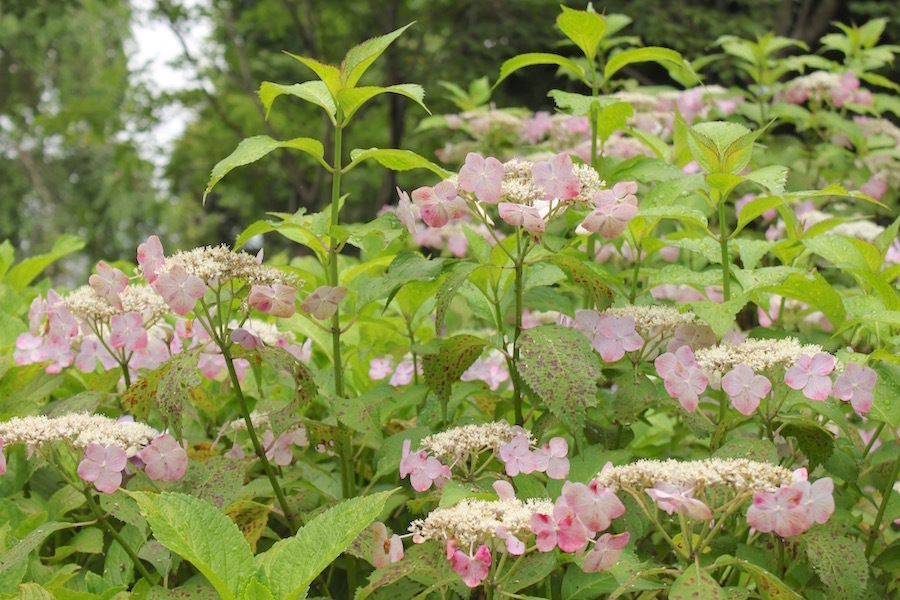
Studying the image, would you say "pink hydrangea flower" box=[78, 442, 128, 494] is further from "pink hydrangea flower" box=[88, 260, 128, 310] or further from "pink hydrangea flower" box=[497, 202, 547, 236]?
"pink hydrangea flower" box=[497, 202, 547, 236]

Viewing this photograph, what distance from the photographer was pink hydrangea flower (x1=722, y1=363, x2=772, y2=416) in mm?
1227

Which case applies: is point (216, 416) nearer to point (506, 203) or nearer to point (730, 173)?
point (506, 203)

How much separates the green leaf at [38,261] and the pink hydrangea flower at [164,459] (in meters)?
1.13

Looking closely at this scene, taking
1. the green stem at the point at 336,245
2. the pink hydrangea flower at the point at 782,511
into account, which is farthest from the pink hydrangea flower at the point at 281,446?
the pink hydrangea flower at the point at 782,511

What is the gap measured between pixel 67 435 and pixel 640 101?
6.64 feet

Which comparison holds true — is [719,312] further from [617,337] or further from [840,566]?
[840,566]

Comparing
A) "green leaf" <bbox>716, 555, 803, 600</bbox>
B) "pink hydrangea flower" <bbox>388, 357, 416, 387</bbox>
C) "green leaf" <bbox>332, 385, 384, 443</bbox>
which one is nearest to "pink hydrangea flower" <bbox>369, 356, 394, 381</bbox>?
"pink hydrangea flower" <bbox>388, 357, 416, 387</bbox>

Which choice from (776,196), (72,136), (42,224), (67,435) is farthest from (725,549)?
(42,224)

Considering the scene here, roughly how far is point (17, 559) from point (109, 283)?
0.45 metres

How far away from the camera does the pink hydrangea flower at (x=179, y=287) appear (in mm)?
1289

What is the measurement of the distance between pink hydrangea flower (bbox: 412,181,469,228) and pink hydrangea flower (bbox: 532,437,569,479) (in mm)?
336

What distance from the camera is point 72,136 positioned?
941 centimetres

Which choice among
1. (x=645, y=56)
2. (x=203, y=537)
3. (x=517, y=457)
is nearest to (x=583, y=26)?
(x=645, y=56)

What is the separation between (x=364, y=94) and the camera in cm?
140
